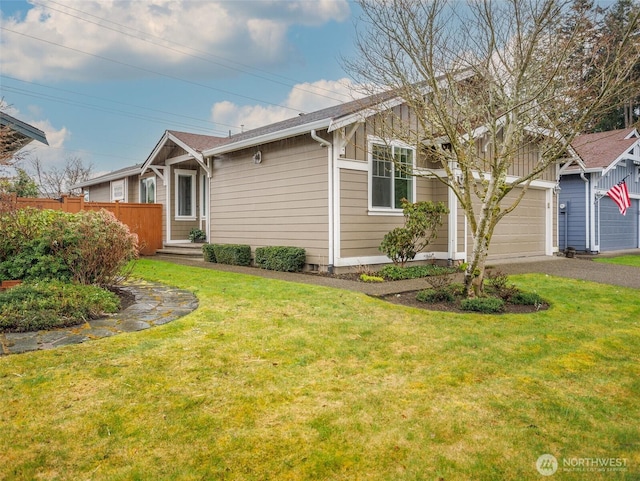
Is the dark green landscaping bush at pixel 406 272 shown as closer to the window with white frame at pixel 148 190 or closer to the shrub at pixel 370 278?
the shrub at pixel 370 278

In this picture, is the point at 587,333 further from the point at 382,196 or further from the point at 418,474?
the point at 382,196

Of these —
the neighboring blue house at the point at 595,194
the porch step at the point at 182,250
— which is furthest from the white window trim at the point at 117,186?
the neighboring blue house at the point at 595,194

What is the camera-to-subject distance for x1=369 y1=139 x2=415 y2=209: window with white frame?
10.2 metres

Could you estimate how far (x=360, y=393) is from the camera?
3289 mm

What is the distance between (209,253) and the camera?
42.0 ft

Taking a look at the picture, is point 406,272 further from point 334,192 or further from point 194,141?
point 194,141

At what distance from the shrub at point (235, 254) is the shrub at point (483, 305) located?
6734mm

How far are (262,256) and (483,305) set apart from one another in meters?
6.19

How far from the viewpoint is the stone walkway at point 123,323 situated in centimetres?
425

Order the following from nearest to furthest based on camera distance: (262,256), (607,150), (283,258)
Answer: (283,258), (262,256), (607,150)

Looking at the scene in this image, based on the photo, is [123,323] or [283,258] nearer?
[123,323]

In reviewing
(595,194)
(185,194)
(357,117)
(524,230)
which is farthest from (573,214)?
(185,194)

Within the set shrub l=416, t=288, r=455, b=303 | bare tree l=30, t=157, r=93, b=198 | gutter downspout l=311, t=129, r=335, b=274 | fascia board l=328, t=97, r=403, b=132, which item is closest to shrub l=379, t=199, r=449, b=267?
gutter downspout l=311, t=129, r=335, b=274

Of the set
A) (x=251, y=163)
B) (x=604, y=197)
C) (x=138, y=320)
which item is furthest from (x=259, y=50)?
(x=138, y=320)
